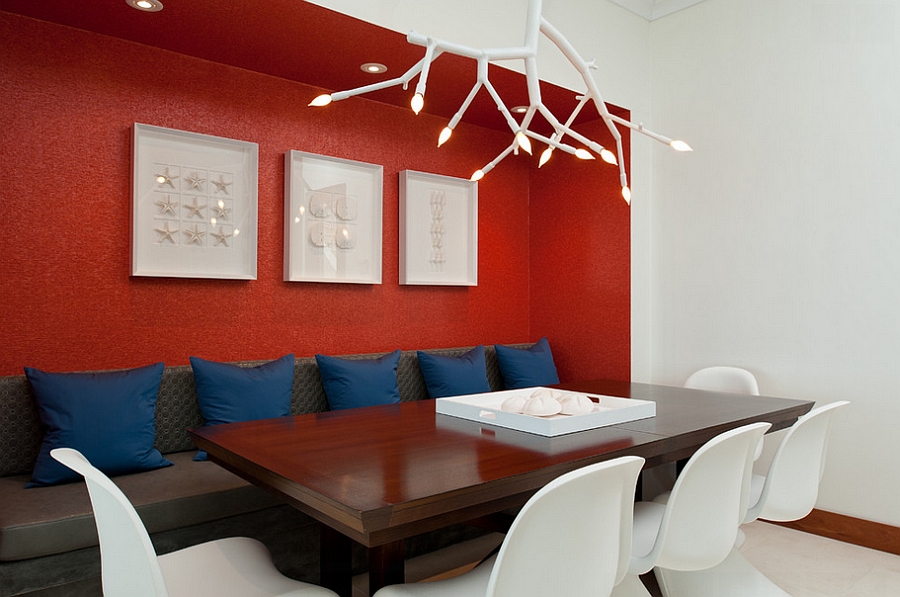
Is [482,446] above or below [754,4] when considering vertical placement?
below

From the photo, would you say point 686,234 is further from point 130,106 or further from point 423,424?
point 130,106

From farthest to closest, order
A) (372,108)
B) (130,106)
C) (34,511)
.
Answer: (372,108), (130,106), (34,511)

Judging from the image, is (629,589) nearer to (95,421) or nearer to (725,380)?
(725,380)

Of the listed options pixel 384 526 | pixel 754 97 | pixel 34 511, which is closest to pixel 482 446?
pixel 384 526

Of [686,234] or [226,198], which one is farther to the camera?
[686,234]

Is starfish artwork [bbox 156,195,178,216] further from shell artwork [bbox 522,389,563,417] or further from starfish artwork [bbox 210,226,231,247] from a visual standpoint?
shell artwork [bbox 522,389,563,417]

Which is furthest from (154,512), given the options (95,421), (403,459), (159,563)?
(403,459)

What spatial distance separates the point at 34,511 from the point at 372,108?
110 inches

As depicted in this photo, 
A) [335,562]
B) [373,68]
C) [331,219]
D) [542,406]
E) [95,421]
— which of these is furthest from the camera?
[331,219]

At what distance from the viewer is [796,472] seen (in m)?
2.26

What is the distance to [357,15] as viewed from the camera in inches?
114

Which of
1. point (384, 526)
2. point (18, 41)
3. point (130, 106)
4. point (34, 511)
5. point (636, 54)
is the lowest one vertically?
point (34, 511)

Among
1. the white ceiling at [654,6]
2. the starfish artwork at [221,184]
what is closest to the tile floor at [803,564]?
the starfish artwork at [221,184]

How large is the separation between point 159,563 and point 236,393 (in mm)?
1288
